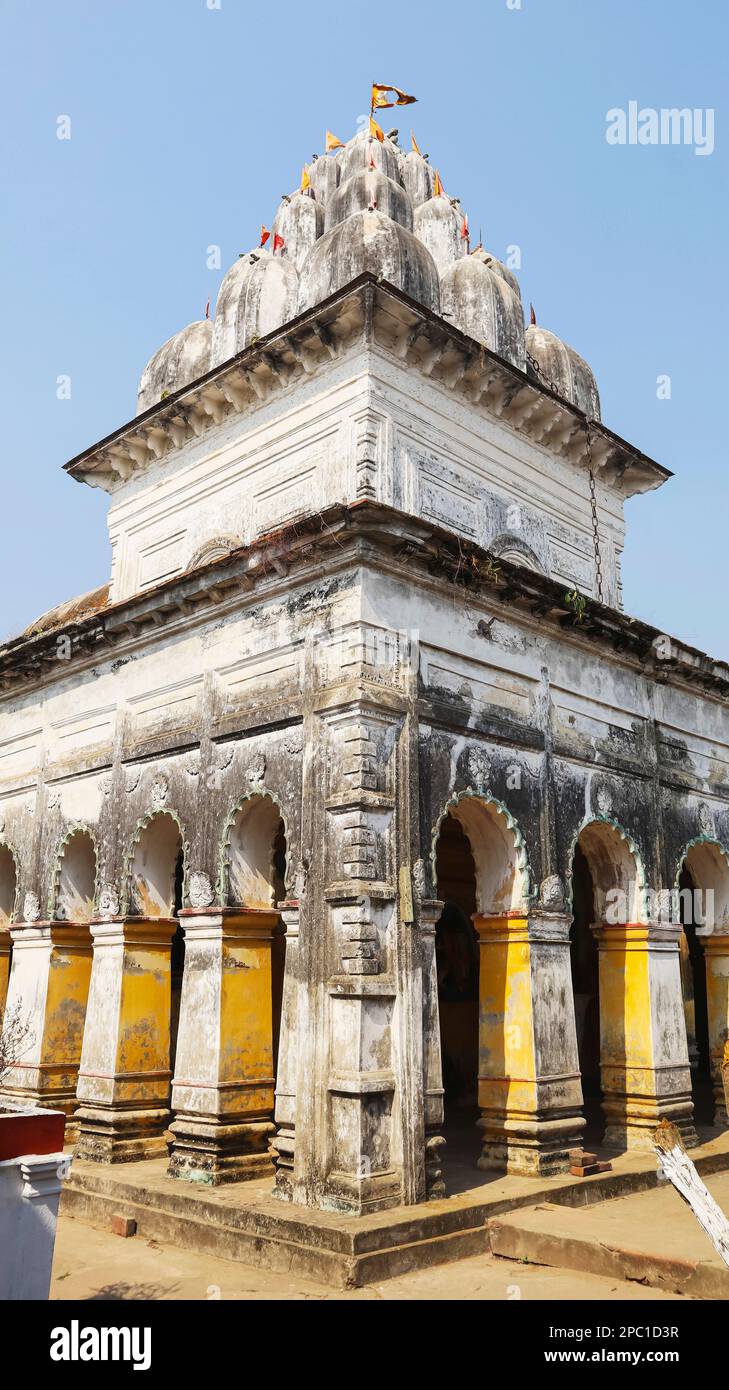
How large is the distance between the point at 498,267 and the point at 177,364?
15.3ft

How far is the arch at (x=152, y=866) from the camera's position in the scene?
1044 cm

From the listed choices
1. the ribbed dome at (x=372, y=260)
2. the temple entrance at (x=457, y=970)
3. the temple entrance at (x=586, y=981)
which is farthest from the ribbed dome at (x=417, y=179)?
the temple entrance at (x=586, y=981)

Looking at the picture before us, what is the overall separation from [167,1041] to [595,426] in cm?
937

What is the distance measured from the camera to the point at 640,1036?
418 inches

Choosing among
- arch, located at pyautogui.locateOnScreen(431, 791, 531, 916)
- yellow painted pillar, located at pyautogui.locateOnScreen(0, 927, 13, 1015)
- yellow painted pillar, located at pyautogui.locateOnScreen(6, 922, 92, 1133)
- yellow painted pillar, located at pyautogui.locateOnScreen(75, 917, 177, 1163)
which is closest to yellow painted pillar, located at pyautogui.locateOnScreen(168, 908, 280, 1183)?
yellow painted pillar, located at pyautogui.locateOnScreen(75, 917, 177, 1163)

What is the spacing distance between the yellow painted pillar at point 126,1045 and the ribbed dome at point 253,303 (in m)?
7.25

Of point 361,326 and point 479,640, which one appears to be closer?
point 479,640

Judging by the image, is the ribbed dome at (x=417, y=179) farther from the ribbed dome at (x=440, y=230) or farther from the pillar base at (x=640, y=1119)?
the pillar base at (x=640, y=1119)

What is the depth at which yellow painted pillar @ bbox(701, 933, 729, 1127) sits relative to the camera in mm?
12320

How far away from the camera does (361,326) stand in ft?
38.3

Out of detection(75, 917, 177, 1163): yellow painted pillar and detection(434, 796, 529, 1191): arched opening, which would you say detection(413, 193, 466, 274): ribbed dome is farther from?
detection(75, 917, 177, 1163): yellow painted pillar

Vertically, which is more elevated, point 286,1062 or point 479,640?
point 479,640
